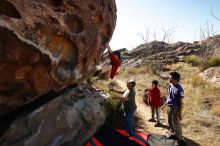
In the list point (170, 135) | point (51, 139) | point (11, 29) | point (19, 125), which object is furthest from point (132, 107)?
point (11, 29)

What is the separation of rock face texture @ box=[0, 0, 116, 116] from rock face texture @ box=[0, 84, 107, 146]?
479 millimetres

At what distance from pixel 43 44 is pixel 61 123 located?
7.60 ft

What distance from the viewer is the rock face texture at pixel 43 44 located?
4.04 metres

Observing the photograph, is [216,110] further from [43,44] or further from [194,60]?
[194,60]

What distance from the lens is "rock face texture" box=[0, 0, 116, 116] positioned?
13.3ft

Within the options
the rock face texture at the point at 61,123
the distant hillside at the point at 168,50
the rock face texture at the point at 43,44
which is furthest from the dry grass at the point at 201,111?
the distant hillside at the point at 168,50

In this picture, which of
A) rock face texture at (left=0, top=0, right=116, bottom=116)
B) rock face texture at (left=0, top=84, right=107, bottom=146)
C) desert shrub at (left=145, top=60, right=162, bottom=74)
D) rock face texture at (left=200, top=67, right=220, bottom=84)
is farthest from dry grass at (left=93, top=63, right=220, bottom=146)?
rock face texture at (left=0, top=0, right=116, bottom=116)

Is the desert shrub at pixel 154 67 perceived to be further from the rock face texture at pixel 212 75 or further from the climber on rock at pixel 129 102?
the climber on rock at pixel 129 102

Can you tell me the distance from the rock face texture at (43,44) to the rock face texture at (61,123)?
1.57ft

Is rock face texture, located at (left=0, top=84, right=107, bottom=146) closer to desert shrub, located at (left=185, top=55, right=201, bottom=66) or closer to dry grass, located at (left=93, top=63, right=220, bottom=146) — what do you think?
dry grass, located at (left=93, top=63, right=220, bottom=146)

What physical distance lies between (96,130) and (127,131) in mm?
816

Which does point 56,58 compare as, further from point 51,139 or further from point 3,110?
point 51,139

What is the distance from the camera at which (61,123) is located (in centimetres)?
626

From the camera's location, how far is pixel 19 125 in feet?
17.0
